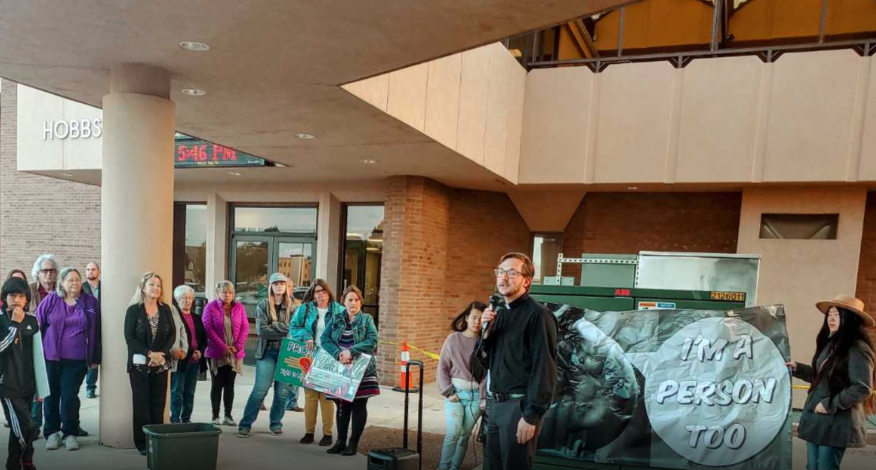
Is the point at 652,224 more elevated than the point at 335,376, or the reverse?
the point at 652,224

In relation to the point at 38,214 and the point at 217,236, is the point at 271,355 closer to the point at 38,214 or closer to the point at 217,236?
the point at 217,236

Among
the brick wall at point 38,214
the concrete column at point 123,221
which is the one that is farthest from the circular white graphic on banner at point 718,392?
the brick wall at point 38,214

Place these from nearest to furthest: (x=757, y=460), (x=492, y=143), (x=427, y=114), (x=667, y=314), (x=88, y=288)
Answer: (x=757, y=460) → (x=667, y=314) → (x=427, y=114) → (x=88, y=288) → (x=492, y=143)

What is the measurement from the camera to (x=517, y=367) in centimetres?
386

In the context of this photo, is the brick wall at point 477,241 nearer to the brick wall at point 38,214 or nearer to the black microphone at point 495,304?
the black microphone at point 495,304

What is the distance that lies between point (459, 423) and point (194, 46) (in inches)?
159

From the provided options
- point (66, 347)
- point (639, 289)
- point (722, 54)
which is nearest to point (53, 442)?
point (66, 347)

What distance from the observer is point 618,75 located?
1020 cm

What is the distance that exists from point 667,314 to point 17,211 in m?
18.4

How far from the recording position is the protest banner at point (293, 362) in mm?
6363

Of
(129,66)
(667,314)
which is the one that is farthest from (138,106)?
(667,314)

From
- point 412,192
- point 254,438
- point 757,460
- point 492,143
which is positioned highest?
point 492,143

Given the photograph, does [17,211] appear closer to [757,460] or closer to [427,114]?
[427,114]

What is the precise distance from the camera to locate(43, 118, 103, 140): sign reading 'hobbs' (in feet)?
36.3
